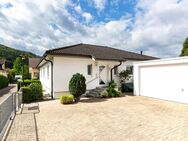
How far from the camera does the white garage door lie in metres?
10.8

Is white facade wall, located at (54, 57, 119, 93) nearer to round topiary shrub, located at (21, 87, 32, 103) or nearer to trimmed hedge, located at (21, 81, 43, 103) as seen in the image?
trimmed hedge, located at (21, 81, 43, 103)

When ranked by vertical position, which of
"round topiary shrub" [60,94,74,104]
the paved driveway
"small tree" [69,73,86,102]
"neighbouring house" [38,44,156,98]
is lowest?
the paved driveway

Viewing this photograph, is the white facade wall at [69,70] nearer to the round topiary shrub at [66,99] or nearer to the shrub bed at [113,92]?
the shrub bed at [113,92]

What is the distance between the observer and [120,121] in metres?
7.05

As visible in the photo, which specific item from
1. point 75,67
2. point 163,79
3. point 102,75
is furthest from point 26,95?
point 163,79

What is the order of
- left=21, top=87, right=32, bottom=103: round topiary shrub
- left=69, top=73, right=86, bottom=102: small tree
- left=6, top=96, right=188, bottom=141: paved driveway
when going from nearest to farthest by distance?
left=6, top=96, right=188, bottom=141: paved driveway → left=69, top=73, right=86, bottom=102: small tree → left=21, top=87, right=32, bottom=103: round topiary shrub

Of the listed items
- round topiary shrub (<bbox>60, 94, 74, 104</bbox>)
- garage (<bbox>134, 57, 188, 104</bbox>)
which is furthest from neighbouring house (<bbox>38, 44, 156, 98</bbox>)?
garage (<bbox>134, 57, 188, 104</bbox>)

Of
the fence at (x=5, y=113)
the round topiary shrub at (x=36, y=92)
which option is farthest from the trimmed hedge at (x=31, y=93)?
the fence at (x=5, y=113)

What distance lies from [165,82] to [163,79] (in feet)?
0.95

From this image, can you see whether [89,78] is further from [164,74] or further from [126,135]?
[126,135]

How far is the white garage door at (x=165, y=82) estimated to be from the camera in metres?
10.8

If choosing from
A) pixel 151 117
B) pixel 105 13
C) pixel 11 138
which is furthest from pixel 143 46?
pixel 11 138

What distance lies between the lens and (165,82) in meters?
12.0

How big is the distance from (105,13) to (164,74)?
761 cm
